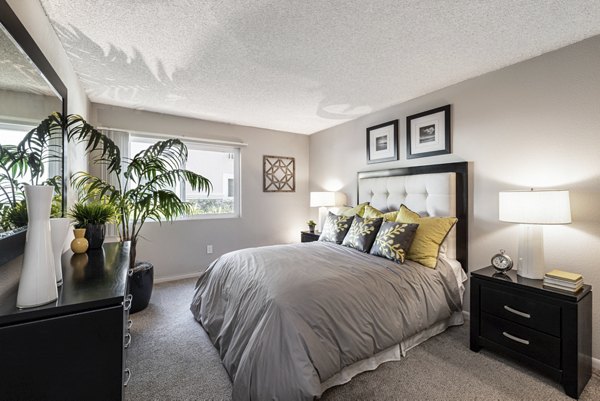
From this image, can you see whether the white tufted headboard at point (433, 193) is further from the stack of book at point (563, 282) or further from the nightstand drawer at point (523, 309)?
the stack of book at point (563, 282)

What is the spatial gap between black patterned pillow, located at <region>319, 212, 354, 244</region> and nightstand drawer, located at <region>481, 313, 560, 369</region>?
141 centimetres

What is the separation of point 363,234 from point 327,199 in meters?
1.41

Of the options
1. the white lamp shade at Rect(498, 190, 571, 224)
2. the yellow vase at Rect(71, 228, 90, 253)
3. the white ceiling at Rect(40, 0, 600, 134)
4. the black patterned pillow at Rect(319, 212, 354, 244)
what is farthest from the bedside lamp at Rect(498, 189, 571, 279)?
the yellow vase at Rect(71, 228, 90, 253)

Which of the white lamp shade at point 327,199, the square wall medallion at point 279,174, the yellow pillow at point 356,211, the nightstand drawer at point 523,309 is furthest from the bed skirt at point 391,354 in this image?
the square wall medallion at point 279,174

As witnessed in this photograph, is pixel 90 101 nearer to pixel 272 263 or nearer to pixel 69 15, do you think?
pixel 69 15

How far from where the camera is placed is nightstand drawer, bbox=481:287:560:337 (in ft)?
5.54

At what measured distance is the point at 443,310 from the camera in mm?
2193

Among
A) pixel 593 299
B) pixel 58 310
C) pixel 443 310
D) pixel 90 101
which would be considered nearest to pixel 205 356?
pixel 58 310

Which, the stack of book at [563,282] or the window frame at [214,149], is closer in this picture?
the stack of book at [563,282]

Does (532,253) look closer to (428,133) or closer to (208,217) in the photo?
(428,133)

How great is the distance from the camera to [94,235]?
6.05 ft

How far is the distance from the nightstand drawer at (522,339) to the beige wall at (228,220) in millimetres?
3128

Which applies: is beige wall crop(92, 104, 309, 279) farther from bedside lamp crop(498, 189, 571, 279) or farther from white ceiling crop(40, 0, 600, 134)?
bedside lamp crop(498, 189, 571, 279)

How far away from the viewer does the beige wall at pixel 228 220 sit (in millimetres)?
3523
